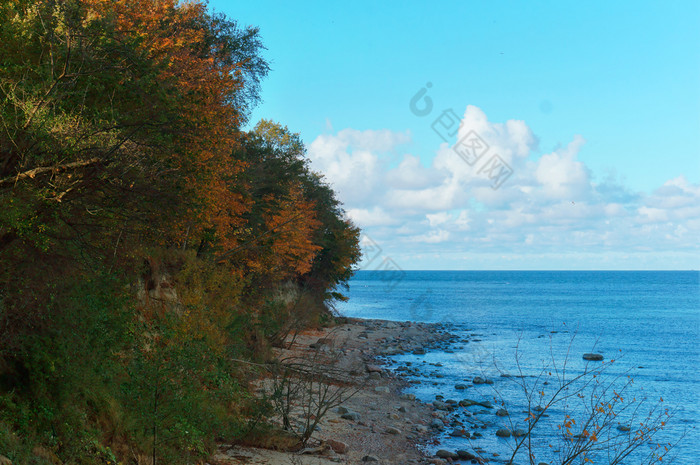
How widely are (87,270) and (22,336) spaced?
2555mm

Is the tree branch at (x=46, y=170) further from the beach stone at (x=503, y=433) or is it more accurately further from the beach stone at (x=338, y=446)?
the beach stone at (x=503, y=433)

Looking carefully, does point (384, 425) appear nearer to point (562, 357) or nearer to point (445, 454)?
point (445, 454)

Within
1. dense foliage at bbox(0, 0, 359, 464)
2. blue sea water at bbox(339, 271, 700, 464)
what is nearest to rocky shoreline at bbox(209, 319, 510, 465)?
blue sea water at bbox(339, 271, 700, 464)

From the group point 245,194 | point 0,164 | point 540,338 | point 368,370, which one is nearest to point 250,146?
point 245,194

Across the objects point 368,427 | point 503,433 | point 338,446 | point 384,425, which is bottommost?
point 338,446

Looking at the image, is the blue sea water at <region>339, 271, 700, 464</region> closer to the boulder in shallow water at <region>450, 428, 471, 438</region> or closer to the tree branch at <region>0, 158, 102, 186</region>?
the boulder in shallow water at <region>450, 428, 471, 438</region>

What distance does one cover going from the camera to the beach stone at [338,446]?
17.1 metres

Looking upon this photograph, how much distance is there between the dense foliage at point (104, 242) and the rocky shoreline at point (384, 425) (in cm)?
245

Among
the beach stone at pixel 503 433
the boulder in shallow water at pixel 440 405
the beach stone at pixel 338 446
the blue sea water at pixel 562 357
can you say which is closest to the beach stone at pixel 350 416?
the blue sea water at pixel 562 357

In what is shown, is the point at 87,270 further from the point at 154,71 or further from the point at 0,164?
the point at 154,71

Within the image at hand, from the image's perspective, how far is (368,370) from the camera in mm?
33312

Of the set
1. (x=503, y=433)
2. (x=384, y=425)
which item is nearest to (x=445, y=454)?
(x=384, y=425)

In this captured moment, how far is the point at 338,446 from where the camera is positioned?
1727cm

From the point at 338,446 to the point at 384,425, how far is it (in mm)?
4646
